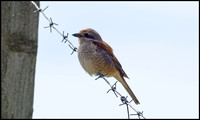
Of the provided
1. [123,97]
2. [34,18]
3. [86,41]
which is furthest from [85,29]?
[34,18]

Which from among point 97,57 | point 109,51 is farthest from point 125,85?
point 97,57

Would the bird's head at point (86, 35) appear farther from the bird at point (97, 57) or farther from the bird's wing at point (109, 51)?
the bird's wing at point (109, 51)

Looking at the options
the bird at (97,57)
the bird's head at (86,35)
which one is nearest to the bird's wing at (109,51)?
the bird at (97,57)

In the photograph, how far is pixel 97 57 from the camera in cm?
542

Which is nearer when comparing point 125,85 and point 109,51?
point 109,51

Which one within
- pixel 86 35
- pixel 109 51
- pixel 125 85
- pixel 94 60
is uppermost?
pixel 86 35

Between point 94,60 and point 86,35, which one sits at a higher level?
point 86,35

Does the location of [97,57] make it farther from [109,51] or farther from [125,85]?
[125,85]

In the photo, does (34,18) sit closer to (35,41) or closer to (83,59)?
(35,41)

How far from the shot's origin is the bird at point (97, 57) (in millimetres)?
5352

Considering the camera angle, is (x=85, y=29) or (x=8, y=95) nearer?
(x=8, y=95)

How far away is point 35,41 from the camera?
2.29m

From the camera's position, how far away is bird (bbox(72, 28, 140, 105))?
535 cm

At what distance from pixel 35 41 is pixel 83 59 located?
3041 millimetres
